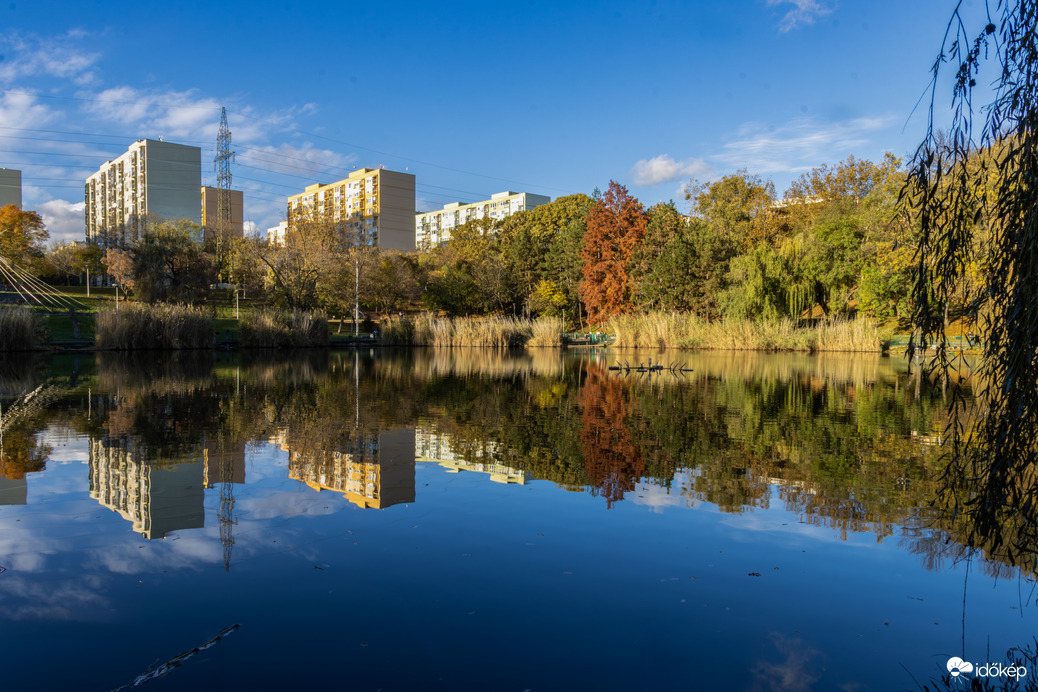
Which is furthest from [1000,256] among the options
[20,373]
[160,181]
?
[160,181]

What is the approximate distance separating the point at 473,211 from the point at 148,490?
4251 inches

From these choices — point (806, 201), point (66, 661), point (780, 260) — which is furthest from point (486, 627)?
point (806, 201)

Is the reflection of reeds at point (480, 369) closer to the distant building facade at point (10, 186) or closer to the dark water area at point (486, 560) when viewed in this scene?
the dark water area at point (486, 560)

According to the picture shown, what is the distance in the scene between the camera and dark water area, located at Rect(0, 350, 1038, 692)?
119 inches

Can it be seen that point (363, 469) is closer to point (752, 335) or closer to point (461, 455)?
point (461, 455)

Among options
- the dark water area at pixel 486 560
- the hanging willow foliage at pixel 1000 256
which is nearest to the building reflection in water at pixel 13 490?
the dark water area at pixel 486 560

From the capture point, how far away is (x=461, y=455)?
771 centimetres

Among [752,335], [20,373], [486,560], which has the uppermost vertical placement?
[752,335]

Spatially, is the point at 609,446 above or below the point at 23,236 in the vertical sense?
below

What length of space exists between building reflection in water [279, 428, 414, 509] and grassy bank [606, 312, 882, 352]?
28088 millimetres

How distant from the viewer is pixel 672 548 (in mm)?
4547

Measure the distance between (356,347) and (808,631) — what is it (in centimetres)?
3210

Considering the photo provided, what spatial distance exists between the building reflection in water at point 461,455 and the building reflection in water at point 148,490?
2.41 metres

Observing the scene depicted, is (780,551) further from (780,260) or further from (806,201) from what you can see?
(806,201)
